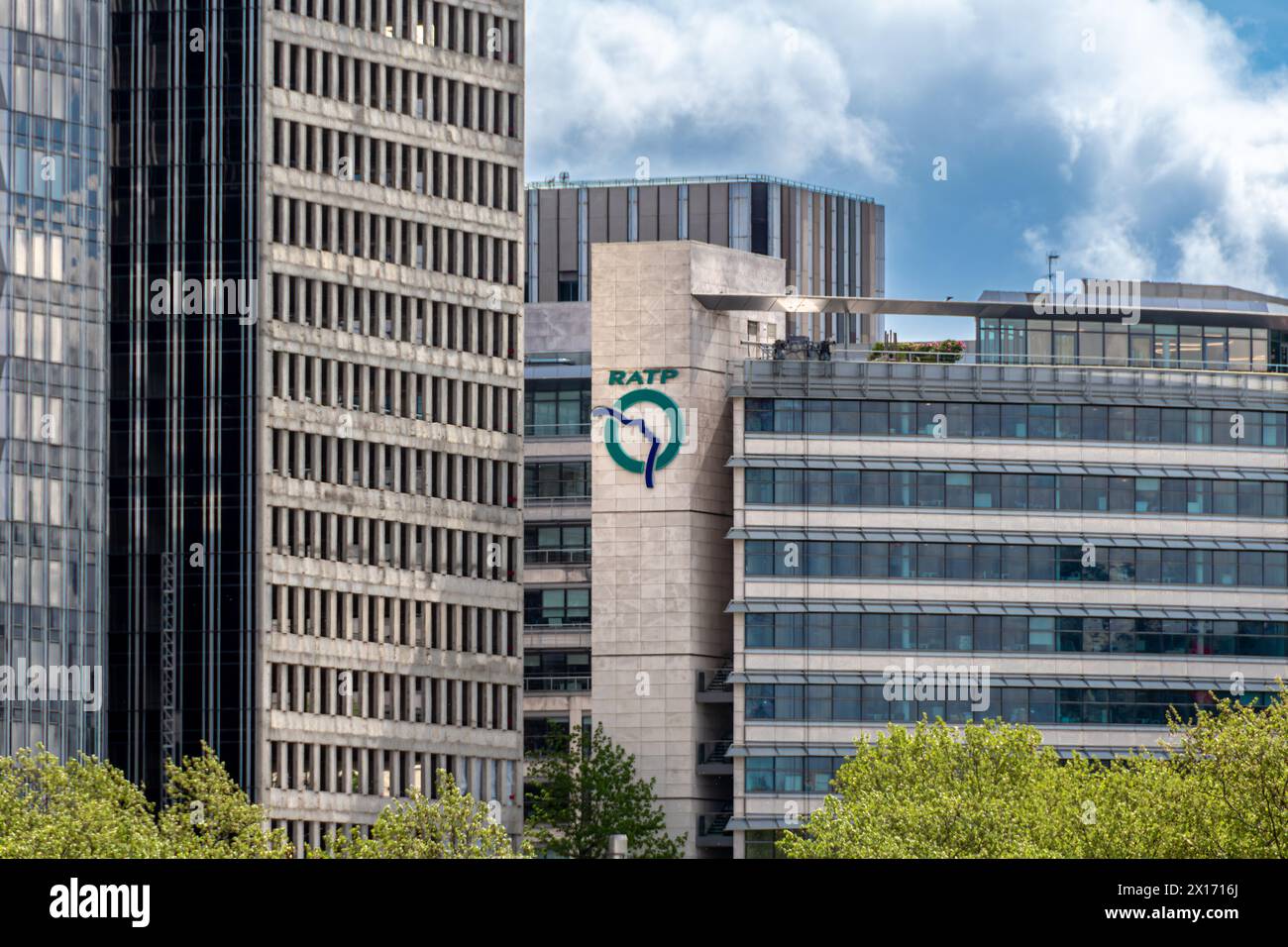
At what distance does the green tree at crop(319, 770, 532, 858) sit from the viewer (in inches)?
4594

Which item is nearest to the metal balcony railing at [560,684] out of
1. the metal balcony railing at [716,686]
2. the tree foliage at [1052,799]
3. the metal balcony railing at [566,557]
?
the metal balcony railing at [566,557]

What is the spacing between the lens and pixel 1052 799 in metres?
112

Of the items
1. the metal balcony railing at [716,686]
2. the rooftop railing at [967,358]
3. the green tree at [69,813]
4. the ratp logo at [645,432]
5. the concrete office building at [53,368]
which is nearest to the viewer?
the green tree at [69,813]

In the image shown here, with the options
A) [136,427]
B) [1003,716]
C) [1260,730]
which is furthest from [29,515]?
[1260,730]

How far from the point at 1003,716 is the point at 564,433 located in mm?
38530

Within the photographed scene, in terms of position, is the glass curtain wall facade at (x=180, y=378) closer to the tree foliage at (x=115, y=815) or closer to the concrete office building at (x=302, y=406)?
the concrete office building at (x=302, y=406)

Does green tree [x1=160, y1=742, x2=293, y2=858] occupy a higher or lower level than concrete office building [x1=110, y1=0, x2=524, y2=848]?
lower

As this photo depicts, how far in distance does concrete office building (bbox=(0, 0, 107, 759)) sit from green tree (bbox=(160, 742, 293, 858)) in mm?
13068

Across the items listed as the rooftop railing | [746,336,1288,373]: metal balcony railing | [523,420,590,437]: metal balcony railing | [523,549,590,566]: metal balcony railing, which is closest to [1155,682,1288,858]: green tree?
the rooftop railing

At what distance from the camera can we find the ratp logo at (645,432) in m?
163

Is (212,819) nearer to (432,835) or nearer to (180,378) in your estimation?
(432,835)

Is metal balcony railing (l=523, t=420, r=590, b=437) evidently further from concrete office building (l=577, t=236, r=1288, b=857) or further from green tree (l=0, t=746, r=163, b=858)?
green tree (l=0, t=746, r=163, b=858)

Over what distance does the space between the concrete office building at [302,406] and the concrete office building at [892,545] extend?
9.93 metres

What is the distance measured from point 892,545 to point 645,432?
16.6 m
